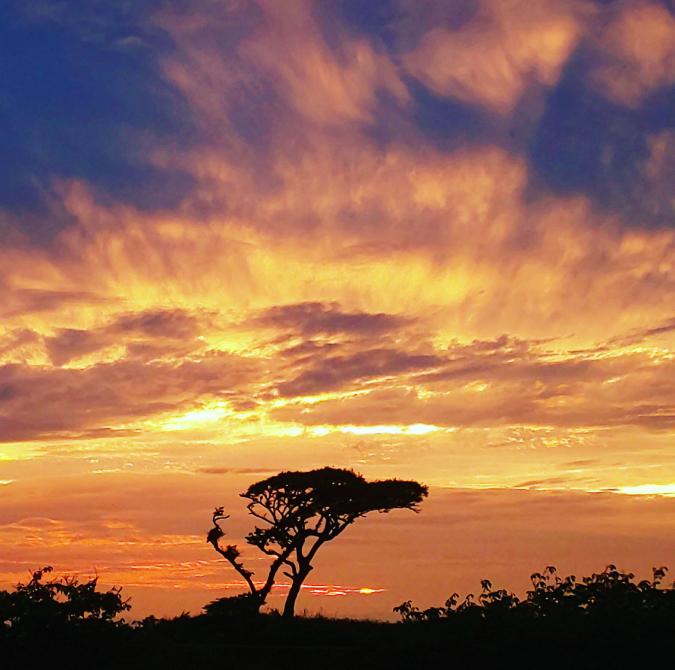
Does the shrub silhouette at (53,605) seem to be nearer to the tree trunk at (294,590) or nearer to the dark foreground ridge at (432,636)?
the dark foreground ridge at (432,636)

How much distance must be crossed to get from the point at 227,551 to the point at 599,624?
1203 inches

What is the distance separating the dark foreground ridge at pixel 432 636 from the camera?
18.0 m

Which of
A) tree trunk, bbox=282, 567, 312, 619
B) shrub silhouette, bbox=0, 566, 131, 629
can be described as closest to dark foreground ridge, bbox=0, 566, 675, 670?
shrub silhouette, bbox=0, 566, 131, 629

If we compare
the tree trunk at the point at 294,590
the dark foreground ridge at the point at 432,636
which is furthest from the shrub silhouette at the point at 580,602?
the tree trunk at the point at 294,590

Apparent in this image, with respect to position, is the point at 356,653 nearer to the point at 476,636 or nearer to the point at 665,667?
the point at 476,636

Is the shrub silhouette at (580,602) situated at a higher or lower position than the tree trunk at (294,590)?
lower

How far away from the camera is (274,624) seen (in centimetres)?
3381

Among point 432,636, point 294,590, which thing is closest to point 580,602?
point 432,636

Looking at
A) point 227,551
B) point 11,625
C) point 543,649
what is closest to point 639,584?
point 543,649

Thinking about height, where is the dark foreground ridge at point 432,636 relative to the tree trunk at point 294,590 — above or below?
below

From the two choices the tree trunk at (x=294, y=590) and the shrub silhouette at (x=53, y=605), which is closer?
the shrub silhouette at (x=53, y=605)

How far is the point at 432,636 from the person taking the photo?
2031 cm

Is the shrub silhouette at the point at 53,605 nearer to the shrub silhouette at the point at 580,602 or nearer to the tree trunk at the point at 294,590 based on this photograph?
the shrub silhouette at the point at 580,602

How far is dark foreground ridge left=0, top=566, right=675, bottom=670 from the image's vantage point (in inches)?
711
